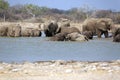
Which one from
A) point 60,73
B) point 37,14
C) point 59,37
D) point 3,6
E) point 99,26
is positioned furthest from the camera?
point 37,14

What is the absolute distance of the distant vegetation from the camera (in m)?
113

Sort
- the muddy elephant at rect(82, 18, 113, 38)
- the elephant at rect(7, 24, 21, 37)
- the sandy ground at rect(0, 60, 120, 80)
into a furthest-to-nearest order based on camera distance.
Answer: the muddy elephant at rect(82, 18, 113, 38) → the elephant at rect(7, 24, 21, 37) → the sandy ground at rect(0, 60, 120, 80)

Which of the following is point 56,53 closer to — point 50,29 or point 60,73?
point 60,73

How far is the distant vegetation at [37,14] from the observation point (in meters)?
113

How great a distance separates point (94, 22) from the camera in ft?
189

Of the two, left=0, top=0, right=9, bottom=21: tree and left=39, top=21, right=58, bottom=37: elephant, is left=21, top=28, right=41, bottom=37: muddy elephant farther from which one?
left=0, top=0, right=9, bottom=21: tree

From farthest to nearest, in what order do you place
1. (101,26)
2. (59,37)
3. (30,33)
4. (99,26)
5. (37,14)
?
1. (37,14)
2. (99,26)
3. (30,33)
4. (101,26)
5. (59,37)

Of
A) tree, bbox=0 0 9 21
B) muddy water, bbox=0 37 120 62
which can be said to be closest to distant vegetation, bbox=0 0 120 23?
tree, bbox=0 0 9 21

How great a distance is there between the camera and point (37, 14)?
144 m

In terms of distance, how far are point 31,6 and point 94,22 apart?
9235cm

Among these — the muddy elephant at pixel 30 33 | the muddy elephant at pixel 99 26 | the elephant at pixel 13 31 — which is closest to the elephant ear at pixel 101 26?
the muddy elephant at pixel 99 26

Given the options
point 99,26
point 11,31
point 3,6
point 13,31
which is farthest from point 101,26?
point 3,6

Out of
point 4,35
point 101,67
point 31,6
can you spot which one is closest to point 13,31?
point 4,35

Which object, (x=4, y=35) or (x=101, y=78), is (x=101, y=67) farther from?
(x=4, y=35)
